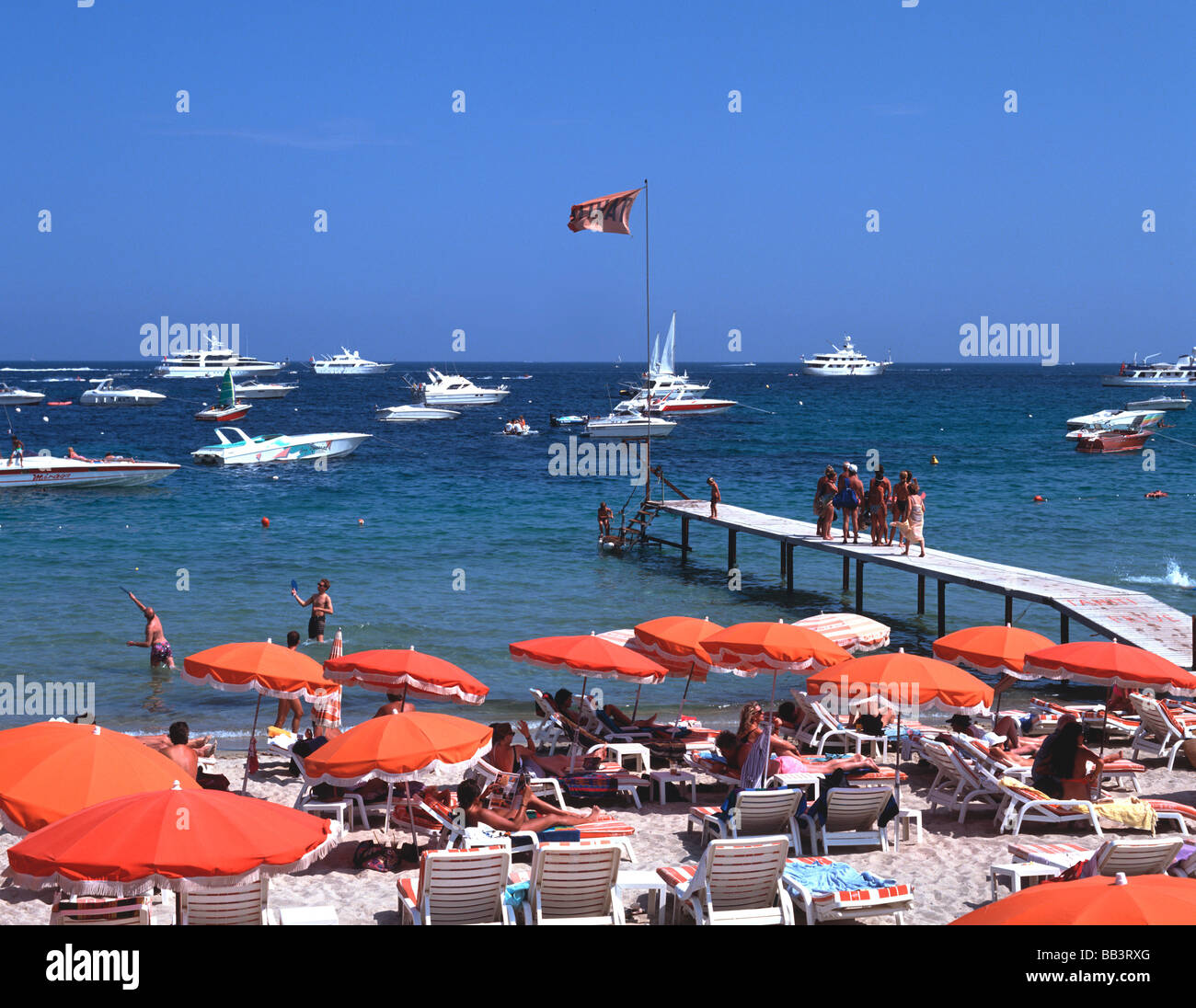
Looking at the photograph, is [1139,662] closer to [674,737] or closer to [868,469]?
[674,737]

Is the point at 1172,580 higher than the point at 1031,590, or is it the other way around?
A: the point at 1031,590

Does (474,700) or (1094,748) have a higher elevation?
(474,700)

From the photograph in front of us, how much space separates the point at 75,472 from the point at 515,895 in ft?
130

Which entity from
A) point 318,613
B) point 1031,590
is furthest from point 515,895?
point 1031,590

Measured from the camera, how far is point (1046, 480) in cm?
5197

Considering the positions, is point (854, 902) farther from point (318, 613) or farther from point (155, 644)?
point (155, 644)

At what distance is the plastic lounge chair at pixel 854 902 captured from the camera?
7945 millimetres

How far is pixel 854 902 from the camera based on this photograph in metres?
7.94

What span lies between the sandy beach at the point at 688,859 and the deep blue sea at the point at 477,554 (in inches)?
203

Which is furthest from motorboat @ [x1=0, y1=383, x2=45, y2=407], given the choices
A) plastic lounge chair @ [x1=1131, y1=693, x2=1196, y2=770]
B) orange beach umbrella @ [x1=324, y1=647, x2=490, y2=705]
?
plastic lounge chair @ [x1=1131, y1=693, x2=1196, y2=770]

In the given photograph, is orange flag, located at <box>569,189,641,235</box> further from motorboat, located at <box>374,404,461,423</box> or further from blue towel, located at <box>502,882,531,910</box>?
motorboat, located at <box>374,404,461,423</box>

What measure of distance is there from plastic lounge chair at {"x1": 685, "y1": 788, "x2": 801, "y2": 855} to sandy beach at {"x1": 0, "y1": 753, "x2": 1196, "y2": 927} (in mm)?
435
